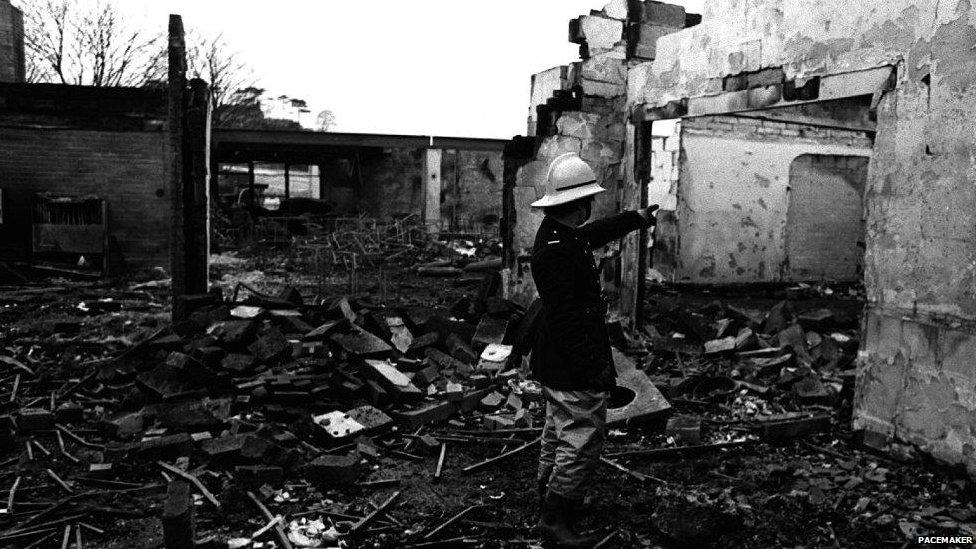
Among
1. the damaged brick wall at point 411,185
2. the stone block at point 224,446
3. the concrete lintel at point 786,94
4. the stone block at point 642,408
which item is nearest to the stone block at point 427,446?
the stone block at point 224,446

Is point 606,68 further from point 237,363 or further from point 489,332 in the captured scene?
point 237,363

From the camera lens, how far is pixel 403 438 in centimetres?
575

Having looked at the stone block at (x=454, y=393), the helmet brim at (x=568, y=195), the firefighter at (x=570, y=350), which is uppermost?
the helmet brim at (x=568, y=195)

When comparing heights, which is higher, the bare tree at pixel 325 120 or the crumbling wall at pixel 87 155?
the bare tree at pixel 325 120

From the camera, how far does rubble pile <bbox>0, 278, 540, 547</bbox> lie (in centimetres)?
439

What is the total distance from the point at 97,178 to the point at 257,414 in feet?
36.7

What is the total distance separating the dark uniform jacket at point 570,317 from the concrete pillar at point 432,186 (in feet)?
70.0

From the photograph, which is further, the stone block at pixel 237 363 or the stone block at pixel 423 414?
the stone block at pixel 237 363

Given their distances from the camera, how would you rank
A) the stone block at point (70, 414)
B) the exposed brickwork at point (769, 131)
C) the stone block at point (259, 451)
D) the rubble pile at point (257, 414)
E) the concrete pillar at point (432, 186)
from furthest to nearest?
the concrete pillar at point (432, 186), the exposed brickwork at point (769, 131), the stone block at point (70, 414), the stone block at point (259, 451), the rubble pile at point (257, 414)

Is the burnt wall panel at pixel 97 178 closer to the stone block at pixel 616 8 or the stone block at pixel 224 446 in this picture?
the stone block at pixel 616 8

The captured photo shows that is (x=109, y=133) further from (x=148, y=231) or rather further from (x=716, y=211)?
(x=716, y=211)

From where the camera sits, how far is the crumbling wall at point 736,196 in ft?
44.1

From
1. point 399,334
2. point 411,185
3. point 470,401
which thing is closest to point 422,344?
point 399,334

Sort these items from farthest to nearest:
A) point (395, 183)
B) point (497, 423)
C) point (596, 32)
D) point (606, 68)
Answer: point (395, 183)
point (606, 68)
point (596, 32)
point (497, 423)
